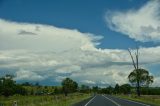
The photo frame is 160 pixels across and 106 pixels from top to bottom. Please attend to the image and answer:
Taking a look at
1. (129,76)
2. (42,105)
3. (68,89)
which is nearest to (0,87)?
(129,76)

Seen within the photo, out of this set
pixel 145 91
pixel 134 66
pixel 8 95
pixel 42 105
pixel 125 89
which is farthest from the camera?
pixel 125 89

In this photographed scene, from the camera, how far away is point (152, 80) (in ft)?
371

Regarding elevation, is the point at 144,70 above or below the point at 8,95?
above

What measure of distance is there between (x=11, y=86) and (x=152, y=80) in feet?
130

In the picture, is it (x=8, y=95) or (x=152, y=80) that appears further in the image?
(x=152, y=80)

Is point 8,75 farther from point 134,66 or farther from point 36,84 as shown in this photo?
point 36,84

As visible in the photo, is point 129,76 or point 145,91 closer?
point 129,76

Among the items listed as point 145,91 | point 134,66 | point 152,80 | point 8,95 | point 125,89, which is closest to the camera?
point 134,66

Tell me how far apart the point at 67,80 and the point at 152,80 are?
34.3 metres

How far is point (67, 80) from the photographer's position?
449ft

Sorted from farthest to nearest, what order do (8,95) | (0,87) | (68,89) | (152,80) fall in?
(68,89)
(152,80)
(8,95)
(0,87)

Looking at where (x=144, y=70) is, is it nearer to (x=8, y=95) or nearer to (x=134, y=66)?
(x=134, y=66)

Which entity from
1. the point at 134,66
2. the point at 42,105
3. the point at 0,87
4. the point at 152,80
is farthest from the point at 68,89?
the point at 42,105

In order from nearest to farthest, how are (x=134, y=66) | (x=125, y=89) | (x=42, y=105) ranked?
(x=42, y=105), (x=134, y=66), (x=125, y=89)
